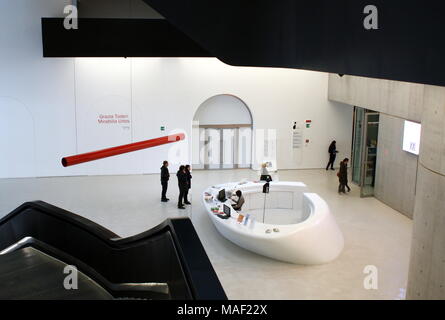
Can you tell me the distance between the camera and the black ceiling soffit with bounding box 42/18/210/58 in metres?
16.2

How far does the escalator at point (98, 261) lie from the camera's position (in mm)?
5043

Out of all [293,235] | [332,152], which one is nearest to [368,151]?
[332,152]

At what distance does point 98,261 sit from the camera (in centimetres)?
739

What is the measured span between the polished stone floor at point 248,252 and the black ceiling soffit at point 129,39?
4682 millimetres

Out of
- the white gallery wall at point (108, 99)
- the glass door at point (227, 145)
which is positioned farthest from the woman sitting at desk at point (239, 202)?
the glass door at point (227, 145)

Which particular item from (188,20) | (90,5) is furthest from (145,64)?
(188,20)

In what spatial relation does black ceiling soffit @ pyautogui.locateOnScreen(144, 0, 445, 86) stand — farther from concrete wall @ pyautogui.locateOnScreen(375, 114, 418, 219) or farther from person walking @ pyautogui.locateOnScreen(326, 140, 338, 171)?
person walking @ pyautogui.locateOnScreen(326, 140, 338, 171)

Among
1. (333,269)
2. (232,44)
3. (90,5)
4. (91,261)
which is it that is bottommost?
(333,269)

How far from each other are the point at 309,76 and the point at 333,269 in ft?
35.4

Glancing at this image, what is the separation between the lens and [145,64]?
19.2 m

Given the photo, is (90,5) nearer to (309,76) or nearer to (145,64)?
(145,64)

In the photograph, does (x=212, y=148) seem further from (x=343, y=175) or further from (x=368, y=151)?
(x=368, y=151)

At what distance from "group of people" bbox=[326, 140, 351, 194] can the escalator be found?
1129 centimetres

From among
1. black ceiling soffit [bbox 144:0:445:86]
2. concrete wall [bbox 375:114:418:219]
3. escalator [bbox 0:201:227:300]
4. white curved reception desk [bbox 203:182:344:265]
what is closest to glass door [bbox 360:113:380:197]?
concrete wall [bbox 375:114:418:219]
